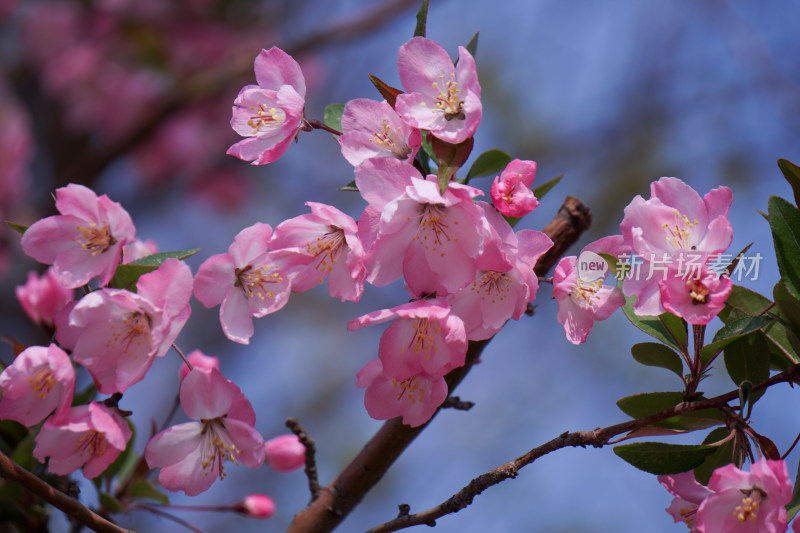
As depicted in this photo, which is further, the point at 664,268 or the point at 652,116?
the point at 652,116

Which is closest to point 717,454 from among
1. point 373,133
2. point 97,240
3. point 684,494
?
point 684,494

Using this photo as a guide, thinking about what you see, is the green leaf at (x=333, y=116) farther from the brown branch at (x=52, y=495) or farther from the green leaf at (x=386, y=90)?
the brown branch at (x=52, y=495)

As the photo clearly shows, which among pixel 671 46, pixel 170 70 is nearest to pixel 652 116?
pixel 671 46

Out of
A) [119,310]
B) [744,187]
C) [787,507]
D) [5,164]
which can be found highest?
[744,187]

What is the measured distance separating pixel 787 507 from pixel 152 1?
165 inches

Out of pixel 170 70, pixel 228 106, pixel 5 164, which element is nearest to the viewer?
pixel 170 70

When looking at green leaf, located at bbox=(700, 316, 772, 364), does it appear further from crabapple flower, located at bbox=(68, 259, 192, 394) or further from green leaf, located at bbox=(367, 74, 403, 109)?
crabapple flower, located at bbox=(68, 259, 192, 394)

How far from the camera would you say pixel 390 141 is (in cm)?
86

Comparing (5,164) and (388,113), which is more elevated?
(5,164)

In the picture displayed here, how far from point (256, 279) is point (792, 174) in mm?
631

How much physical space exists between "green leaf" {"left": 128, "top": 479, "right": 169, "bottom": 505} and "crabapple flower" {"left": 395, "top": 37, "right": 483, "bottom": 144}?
0.74m

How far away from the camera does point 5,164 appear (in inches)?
146

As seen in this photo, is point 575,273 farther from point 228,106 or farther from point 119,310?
point 228,106

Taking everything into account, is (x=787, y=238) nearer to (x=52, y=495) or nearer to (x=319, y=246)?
(x=319, y=246)
